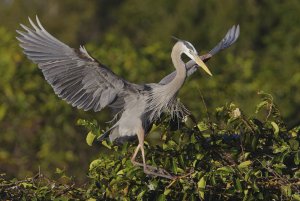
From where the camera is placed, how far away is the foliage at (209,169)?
Result: 4.54m

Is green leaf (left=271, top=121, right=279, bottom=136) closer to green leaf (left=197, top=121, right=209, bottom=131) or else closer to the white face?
green leaf (left=197, top=121, right=209, bottom=131)

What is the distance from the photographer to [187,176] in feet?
15.3

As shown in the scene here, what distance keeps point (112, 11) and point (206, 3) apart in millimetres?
4317

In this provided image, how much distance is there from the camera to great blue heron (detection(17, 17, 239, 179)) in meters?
5.60

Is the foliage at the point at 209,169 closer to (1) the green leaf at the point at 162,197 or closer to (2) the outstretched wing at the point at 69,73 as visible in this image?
(1) the green leaf at the point at 162,197

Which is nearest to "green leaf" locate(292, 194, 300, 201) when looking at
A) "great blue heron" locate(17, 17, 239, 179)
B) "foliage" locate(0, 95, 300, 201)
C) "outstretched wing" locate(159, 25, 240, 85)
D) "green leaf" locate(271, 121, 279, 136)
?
"foliage" locate(0, 95, 300, 201)

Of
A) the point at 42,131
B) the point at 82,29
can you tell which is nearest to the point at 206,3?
the point at 82,29

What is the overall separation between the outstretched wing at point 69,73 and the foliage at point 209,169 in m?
0.70

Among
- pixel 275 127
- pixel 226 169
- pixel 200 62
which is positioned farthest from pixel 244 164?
pixel 200 62

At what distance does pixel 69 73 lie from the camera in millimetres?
5645

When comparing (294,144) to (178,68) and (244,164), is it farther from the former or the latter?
(178,68)

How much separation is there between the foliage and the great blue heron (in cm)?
54

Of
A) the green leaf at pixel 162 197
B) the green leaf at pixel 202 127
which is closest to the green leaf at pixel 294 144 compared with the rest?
the green leaf at pixel 202 127

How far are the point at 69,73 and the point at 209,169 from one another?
4.52 ft
